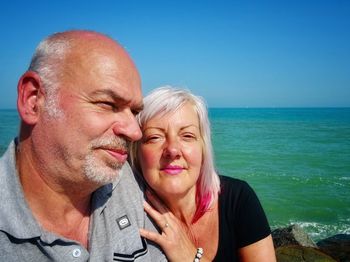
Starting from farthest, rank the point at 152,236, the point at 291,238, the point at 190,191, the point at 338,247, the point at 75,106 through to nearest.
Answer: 1. the point at 338,247
2. the point at 291,238
3. the point at 190,191
4. the point at 152,236
5. the point at 75,106

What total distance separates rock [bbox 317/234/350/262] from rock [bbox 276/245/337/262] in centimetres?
210

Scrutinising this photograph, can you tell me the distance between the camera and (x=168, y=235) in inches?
117

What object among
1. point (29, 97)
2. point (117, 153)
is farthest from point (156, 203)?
point (29, 97)

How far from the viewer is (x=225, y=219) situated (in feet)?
A: 11.4

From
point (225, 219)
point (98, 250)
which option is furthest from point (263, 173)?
point (98, 250)

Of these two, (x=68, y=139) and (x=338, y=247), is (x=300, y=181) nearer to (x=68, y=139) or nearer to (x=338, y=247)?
(x=338, y=247)

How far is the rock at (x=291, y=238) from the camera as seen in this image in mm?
7746

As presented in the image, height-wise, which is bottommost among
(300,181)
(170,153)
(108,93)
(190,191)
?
Answer: (300,181)

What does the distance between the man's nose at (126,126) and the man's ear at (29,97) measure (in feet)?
1.82

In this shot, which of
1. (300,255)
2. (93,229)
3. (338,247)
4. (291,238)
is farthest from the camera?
(338,247)

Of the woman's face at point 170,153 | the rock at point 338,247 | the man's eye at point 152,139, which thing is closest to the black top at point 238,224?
the woman's face at point 170,153

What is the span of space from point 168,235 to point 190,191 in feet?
2.42

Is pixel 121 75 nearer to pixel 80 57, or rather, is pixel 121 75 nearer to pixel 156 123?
pixel 80 57

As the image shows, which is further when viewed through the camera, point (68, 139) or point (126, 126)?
point (126, 126)
